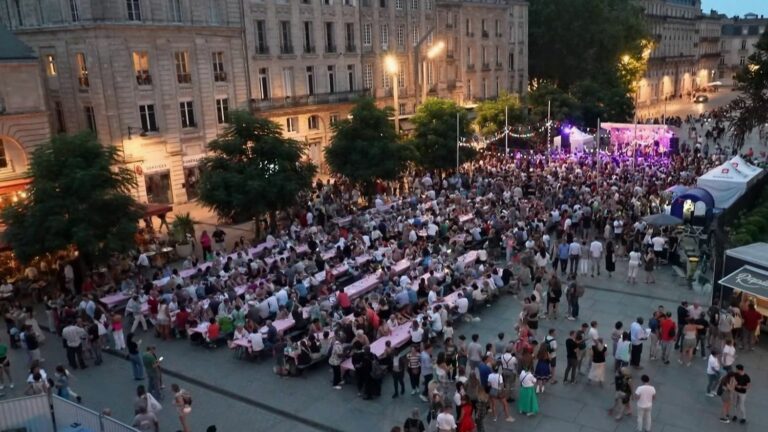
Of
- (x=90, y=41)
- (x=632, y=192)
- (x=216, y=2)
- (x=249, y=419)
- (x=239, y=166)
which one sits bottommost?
(x=249, y=419)

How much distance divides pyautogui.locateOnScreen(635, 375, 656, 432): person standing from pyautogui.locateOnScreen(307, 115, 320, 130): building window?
109 feet

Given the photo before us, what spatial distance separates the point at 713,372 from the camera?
1310 cm

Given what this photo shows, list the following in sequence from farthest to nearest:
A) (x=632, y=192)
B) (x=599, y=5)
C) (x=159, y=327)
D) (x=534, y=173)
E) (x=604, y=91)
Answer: (x=599, y=5), (x=604, y=91), (x=534, y=173), (x=632, y=192), (x=159, y=327)

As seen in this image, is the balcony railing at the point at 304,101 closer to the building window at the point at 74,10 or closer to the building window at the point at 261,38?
the building window at the point at 261,38

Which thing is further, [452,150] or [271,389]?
[452,150]

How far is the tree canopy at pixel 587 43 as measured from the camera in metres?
58.9

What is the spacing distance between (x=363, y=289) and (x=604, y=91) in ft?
132

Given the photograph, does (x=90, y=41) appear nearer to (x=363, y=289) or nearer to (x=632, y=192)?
(x=363, y=289)

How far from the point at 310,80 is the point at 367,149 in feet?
45.5

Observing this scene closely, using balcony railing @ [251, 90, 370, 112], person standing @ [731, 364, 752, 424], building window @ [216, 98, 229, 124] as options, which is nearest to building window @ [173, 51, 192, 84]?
building window @ [216, 98, 229, 124]

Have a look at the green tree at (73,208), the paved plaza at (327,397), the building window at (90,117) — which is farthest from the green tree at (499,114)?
the green tree at (73,208)

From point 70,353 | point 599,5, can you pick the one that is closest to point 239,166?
point 70,353

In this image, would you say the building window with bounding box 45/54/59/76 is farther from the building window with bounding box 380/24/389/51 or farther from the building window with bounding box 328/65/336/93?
the building window with bounding box 380/24/389/51

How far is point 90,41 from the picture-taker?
99.8 feet
